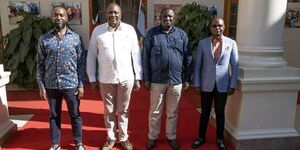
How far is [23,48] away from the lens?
6152 mm

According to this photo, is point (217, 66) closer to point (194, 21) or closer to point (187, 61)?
point (187, 61)

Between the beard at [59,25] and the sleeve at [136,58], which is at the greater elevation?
the beard at [59,25]

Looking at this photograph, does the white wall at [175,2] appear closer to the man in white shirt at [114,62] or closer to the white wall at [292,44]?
the white wall at [292,44]

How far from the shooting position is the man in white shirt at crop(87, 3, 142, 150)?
10.4ft

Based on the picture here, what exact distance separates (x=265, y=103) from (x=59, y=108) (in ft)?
7.99

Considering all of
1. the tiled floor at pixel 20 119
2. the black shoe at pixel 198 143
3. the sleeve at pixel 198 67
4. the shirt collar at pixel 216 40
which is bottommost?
the black shoe at pixel 198 143

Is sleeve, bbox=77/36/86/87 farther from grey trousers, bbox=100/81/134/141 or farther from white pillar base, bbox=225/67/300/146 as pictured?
white pillar base, bbox=225/67/300/146

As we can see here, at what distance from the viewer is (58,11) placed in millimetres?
3021

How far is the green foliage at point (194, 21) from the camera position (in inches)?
257

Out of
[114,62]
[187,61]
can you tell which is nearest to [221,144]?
[187,61]

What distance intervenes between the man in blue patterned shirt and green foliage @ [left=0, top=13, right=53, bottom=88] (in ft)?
10.7

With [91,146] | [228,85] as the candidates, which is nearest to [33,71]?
[91,146]

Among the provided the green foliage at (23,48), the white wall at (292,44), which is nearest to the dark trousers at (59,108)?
the green foliage at (23,48)

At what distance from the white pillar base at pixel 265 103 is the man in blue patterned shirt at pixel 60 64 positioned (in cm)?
188
